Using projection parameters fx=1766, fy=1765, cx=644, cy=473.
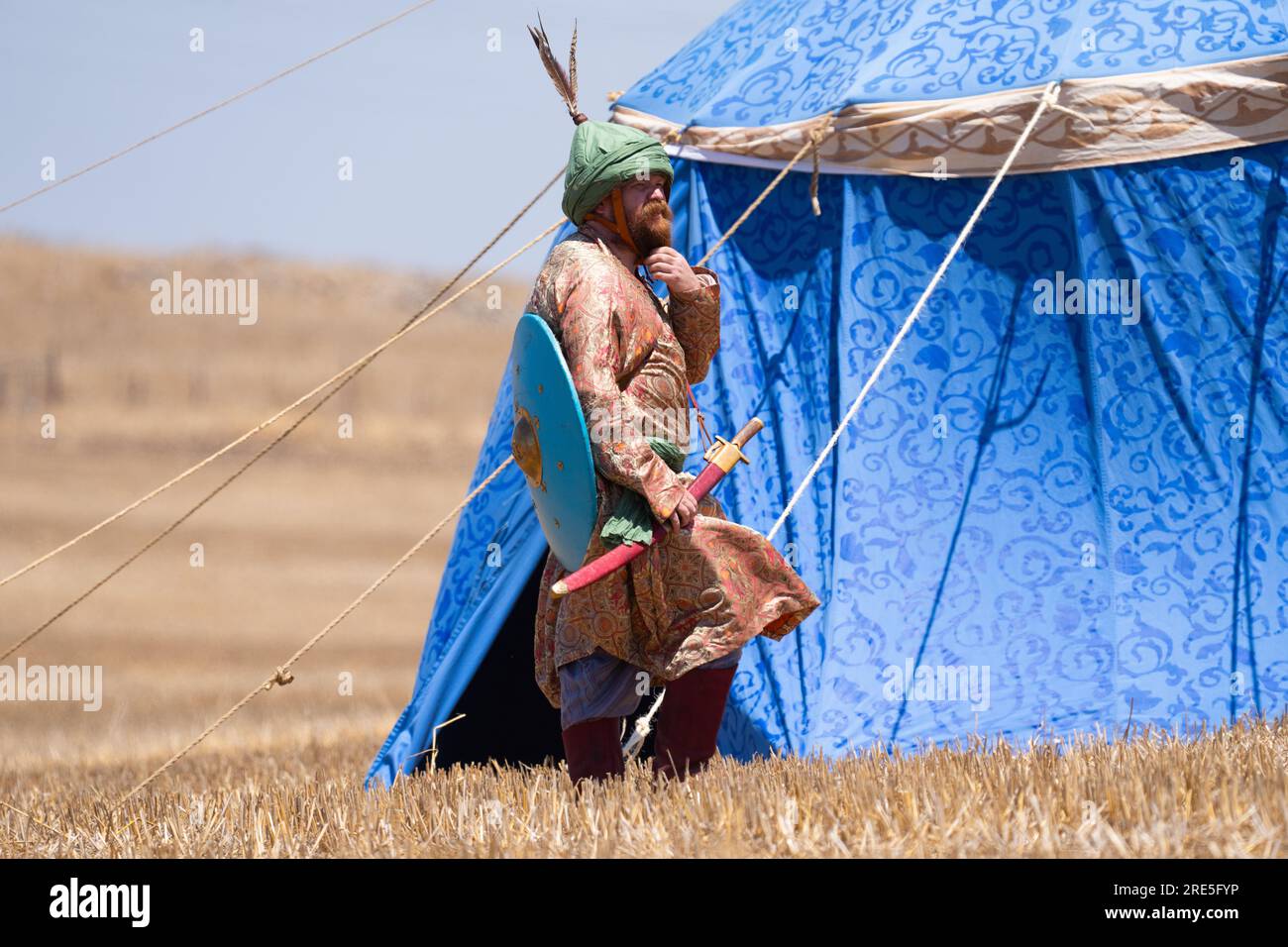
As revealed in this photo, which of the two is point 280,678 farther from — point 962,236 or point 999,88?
point 999,88

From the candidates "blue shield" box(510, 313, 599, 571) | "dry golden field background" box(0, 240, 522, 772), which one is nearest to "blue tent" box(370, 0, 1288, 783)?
"blue shield" box(510, 313, 599, 571)

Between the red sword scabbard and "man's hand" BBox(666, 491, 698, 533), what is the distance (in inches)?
0.7

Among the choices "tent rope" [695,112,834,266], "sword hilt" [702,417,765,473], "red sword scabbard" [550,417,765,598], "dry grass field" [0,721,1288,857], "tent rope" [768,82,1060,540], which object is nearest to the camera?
"dry grass field" [0,721,1288,857]

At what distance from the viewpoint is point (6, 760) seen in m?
8.21

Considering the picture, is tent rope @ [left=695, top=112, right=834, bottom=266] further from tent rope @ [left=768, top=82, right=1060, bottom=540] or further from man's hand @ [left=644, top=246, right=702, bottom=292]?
man's hand @ [left=644, top=246, right=702, bottom=292]

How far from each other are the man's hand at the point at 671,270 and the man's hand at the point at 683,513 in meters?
0.51

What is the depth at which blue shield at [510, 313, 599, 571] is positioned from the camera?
150 inches

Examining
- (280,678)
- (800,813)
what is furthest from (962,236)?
(280,678)

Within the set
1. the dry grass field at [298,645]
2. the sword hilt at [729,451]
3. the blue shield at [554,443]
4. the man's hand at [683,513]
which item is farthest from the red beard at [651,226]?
the dry grass field at [298,645]

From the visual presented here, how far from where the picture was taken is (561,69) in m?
4.21

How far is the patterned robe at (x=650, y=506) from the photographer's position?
12.5ft

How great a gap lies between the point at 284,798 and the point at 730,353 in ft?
6.13

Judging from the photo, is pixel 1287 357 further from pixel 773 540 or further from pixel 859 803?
pixel 859 803

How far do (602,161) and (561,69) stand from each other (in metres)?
0.36
